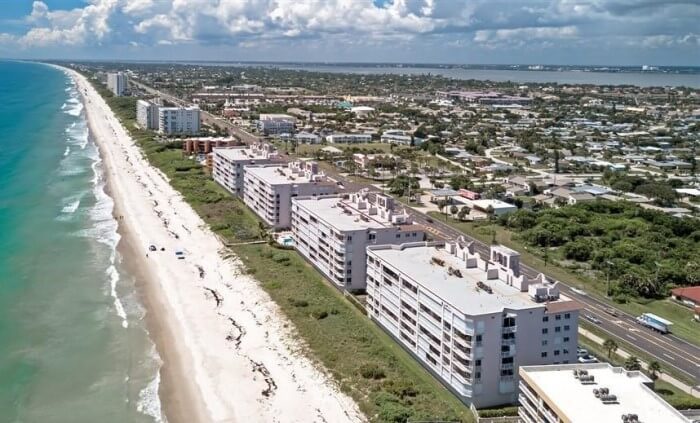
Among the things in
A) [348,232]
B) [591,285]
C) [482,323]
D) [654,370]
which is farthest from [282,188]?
[654,370]

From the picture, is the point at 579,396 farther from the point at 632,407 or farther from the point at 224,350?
the point at 224,350

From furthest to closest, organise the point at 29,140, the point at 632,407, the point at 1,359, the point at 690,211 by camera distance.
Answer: the point at 29,140 → the point at 690,211 → the point at 1,359 → the point at 632,407

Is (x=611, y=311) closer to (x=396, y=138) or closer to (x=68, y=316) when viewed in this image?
(x=68, y=316)

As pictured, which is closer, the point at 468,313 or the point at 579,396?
the point at 579,396

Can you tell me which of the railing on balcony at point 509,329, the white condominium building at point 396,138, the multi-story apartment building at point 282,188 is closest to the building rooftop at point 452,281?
the railing on balcony at point 509,329

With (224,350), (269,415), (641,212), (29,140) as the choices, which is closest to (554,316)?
(269,415)
